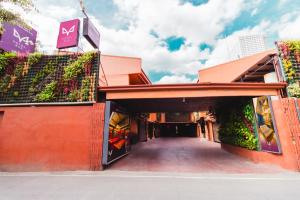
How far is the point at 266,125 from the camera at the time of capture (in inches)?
283

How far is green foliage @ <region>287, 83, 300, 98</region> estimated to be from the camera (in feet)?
21.7

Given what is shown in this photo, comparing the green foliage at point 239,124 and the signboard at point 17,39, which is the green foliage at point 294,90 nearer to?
the green foliage at point 239,124

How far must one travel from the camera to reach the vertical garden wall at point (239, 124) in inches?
324

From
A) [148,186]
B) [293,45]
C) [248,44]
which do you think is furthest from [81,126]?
[248,44]

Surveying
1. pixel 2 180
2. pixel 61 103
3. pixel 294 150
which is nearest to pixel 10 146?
pixel 2 180

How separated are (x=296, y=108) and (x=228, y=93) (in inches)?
99.1

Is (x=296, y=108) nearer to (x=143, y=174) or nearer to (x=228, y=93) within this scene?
(x=228, y=93)

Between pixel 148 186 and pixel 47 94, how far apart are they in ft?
20.4

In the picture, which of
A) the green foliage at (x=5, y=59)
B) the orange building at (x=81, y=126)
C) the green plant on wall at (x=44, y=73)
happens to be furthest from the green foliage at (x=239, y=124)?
the green foliage at (x=5, y=59)

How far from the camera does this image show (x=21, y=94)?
7773mm

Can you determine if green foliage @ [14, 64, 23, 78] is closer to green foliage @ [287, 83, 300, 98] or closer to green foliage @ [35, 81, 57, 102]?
green foliage @ [35, 81, 57, 102]

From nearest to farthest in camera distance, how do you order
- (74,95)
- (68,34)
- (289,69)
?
(289,69)
(74,95)
(68,34)

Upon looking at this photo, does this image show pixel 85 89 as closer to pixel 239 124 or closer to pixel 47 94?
pixel 47 94

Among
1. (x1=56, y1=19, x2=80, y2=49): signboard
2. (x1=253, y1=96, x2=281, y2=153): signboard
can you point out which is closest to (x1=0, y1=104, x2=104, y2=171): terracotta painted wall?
(x1=56, y1=19, x2=80, y2=49): signboard
